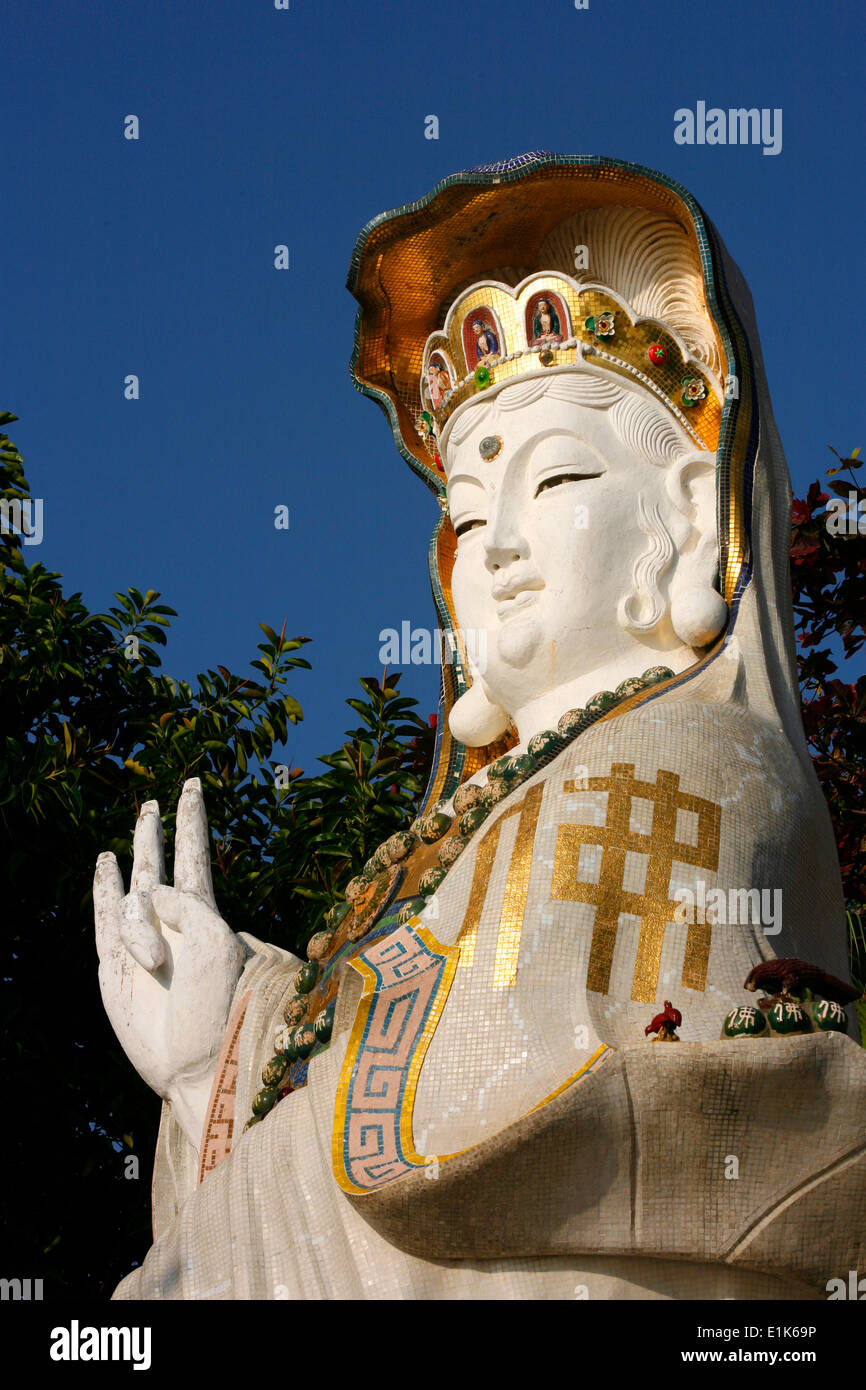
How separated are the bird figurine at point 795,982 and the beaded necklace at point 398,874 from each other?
1.33 metres

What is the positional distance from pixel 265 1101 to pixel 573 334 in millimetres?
2902

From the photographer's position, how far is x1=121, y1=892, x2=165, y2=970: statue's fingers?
6902 millimetres

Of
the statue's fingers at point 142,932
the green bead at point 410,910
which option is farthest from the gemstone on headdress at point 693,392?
the statue's fingers at point 142,932

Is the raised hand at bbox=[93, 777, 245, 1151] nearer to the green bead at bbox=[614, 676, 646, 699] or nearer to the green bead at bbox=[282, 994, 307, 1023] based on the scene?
the green bead at bbox=[282, 994, 307, 1023]

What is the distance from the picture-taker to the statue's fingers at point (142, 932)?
690cm

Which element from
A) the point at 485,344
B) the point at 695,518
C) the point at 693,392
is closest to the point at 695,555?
the point at 695,518

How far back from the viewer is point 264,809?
9383 millimetres

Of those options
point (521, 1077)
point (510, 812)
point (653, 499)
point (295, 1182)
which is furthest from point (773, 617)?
point (295, 1182)

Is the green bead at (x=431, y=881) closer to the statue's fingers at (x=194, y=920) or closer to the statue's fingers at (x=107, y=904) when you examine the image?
the statue's fingers at (x=194, y=920)

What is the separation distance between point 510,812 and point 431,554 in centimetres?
191

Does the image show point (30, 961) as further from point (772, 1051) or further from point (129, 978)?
point (772, 1051)

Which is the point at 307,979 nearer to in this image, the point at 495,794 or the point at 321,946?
the point at 321,946

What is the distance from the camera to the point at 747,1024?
213 inches

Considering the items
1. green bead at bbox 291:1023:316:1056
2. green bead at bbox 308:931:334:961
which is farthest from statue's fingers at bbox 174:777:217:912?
green bead at bbox 291:1023:316:1056
